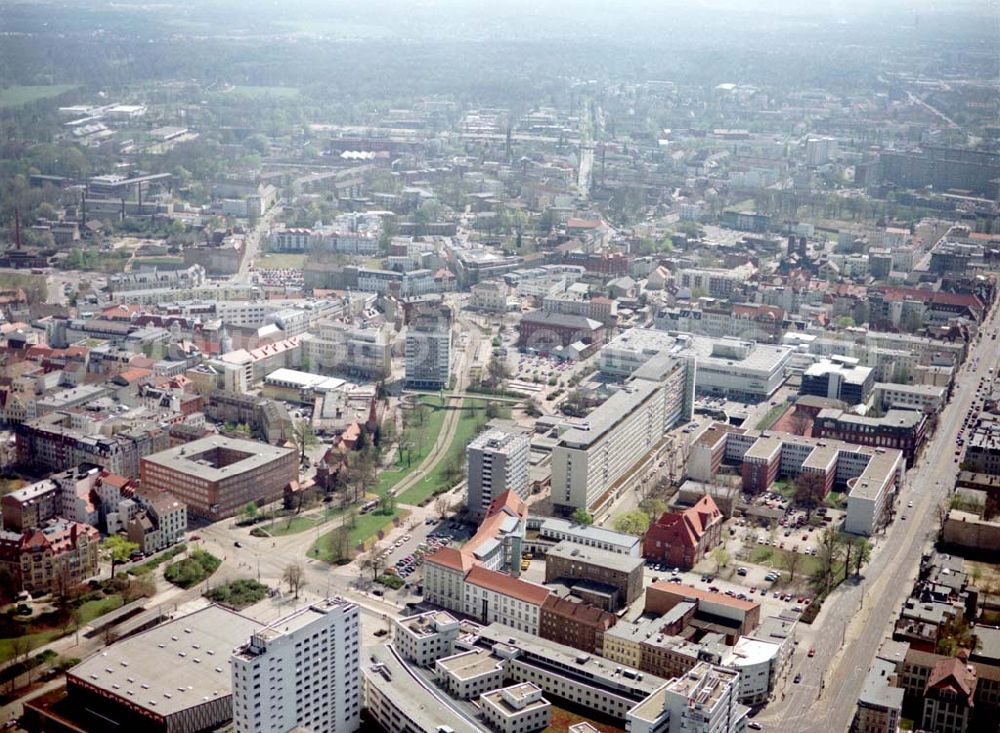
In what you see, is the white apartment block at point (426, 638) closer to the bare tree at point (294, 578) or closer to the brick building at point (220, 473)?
the bare tree at point (294, 578)

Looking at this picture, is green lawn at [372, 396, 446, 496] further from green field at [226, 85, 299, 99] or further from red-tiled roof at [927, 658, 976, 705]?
green field at [226, 85, 299, 99]

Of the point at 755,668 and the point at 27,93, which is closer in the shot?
the point at 755,668

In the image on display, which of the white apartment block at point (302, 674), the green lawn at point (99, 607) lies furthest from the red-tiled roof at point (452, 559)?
the green lawn at point (99, 607)

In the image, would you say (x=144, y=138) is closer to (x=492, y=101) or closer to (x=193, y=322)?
(x=492, y=101)

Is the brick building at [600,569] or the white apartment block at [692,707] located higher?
the white apartment block at [692,707]

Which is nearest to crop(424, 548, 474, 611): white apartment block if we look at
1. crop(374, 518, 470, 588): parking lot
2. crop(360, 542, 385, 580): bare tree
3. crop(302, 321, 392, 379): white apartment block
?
crop(374, 518, 470, 588): parking lot

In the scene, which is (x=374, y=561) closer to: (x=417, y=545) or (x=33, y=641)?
(x=417, y=545)

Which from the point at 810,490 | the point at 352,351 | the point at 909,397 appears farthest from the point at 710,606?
the point at 352,351
